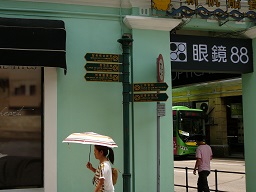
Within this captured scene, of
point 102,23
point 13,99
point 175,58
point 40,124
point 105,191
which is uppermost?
point 102,23

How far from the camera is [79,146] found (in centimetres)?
838

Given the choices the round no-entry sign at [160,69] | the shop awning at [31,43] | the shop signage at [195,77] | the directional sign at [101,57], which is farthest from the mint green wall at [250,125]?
the shop awning at [31,43]

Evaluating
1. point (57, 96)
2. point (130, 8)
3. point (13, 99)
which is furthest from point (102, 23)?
point (13, 99)

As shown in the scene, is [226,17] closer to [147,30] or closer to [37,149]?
[147,30]

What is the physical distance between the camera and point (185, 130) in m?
25.9

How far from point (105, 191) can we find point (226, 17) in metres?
5.63

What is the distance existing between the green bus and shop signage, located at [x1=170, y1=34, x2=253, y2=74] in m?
15.3

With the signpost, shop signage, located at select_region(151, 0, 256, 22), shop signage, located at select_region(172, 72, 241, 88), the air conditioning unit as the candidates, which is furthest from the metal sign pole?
the air conditioning unit

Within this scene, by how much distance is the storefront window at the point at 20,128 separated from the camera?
8.18m

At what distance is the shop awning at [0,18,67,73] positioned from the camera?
768 centimetres

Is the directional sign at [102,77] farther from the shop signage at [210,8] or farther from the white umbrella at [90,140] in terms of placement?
the shop signage at [210,8]

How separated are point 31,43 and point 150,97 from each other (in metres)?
2.61

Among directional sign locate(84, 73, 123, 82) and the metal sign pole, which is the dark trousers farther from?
directional sign locate(84, 73, 123, 82)

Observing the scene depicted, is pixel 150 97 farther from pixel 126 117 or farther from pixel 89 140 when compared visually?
pixel 89 140
